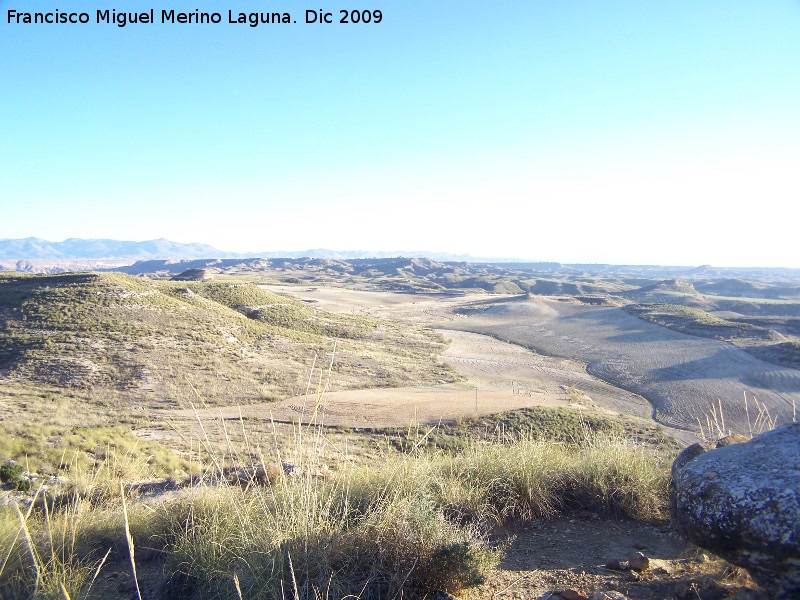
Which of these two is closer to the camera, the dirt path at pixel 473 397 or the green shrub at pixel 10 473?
the green shrub at pixel 10 473

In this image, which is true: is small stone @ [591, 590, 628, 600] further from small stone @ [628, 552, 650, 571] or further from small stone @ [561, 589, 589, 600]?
small stone @ [628, 552, 650, 571]

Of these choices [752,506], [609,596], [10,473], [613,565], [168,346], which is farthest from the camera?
[168,346]

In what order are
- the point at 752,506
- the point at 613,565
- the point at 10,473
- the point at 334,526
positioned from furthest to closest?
the point at 10,473, the point at 613,565, the point at 334,526, the point at 752,506

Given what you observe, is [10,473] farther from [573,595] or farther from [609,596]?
[609,596]

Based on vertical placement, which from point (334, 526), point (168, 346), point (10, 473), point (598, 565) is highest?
point (334, 526)

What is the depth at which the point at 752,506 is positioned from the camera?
110 inches

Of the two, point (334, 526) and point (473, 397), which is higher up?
point (334, 526)

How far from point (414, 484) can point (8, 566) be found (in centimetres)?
326

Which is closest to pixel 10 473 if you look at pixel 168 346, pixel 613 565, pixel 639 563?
pixel 613 565

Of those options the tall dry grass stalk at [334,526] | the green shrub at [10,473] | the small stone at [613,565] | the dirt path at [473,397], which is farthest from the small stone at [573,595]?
the dirt path at [473,397]

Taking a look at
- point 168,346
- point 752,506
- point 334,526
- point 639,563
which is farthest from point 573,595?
point 168,346

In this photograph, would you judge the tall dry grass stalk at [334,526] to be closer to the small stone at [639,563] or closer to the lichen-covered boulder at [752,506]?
the small stone at [639,563]

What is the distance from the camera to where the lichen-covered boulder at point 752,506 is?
2.66 m

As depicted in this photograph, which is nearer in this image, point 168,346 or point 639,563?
point 639,563
